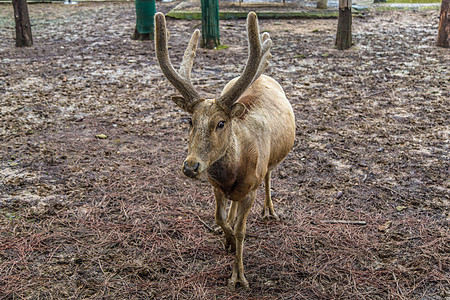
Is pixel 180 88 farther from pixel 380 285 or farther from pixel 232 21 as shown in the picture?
pixel 232 21

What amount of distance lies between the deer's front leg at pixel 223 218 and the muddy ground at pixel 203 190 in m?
0.12

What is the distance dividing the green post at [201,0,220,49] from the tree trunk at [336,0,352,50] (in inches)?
132

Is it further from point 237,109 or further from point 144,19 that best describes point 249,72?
point 144,19

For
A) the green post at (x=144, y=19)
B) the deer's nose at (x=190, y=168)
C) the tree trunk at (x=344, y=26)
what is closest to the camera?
the deer's nose at (x=190, y=168)

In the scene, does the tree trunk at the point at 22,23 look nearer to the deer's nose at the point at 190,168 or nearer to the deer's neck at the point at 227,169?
the deer's neck at the point at 227,169

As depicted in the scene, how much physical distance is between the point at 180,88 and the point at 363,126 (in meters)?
4.52

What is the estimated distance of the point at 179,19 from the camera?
1691cm

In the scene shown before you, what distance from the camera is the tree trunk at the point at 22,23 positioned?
39.8 feet

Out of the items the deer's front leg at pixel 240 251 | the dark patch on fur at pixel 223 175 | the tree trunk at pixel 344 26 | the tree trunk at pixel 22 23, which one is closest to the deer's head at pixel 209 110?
the dark patch on fur at pixel 223 175

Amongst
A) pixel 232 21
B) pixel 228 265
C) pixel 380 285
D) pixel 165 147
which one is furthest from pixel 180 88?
pixel 232 21

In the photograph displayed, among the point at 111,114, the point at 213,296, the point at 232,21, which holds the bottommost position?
the point at 213,296

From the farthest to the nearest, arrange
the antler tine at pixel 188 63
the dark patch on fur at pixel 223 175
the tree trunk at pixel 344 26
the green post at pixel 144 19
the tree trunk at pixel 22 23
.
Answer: the green post at pixel 144 19
the tree trunk at pixel 22 23
the tree trunk at pixel 344 26
the antler tine at pixel 188 63
the dark patch on fur at pixel 223 175

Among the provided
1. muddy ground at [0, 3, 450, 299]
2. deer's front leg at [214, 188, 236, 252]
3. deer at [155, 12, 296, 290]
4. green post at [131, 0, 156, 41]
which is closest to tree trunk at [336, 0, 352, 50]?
muddy ground at [0, 3, 450, 299]

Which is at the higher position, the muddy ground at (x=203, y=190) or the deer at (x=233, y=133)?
the deer at (x=233, y=133)
